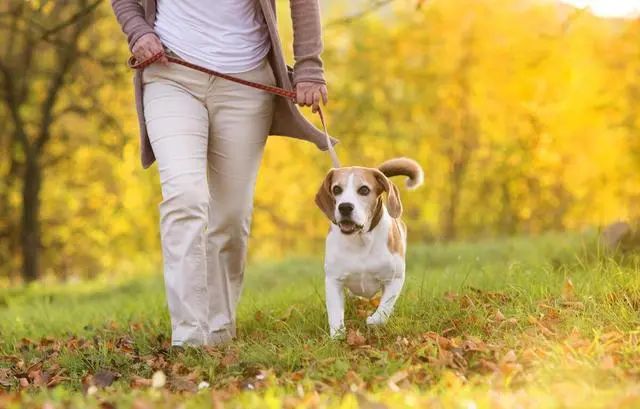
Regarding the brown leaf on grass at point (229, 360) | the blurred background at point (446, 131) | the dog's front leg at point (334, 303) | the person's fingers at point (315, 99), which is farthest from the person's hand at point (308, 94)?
the blurred background at point (446, 131)

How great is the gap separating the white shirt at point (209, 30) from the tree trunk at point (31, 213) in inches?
414

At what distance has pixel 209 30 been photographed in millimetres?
4887

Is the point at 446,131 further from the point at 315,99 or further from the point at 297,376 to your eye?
the point at 297,376

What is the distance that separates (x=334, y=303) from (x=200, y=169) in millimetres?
1004

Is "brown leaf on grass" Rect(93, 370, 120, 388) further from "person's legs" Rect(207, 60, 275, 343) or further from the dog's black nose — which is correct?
the dog's black nose

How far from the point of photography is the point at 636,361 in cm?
379

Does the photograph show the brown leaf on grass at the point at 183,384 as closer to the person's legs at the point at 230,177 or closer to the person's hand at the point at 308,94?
the person's legs at the point at 230,177

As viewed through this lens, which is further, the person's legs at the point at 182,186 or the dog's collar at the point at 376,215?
the dog's collar at the point at 376,215

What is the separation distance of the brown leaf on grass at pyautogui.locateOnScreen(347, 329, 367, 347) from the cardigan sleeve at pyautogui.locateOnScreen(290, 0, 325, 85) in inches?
55.9

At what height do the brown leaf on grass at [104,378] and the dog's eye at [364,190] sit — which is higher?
the dog's eye at [364,190]

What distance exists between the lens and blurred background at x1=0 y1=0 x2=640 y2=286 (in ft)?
61.6

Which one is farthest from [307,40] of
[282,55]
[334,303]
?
[334,303]

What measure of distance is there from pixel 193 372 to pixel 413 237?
19819 millimetres

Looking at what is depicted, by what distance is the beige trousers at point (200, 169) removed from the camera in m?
4.77
